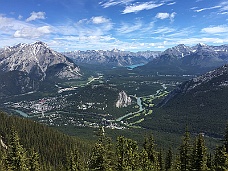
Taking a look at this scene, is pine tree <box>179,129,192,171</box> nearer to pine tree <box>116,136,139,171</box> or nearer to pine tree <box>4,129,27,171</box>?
pine tree <box>116,136,139,171</box>

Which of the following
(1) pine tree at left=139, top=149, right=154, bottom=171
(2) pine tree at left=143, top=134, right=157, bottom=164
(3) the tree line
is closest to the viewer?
(3) the tree line

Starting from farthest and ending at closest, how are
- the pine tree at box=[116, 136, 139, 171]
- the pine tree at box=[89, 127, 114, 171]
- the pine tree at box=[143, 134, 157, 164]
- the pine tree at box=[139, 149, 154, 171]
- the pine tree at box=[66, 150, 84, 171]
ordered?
the pine tree at box=[66, 150, 84, 171], the pine tree at box=[143, 134, 157, 164], the pine tree at box=[139, 149, 154, 171], the pine tree at box=[116, 136, 139, 171], the pine tree at box=[89, 127, 114, 171]

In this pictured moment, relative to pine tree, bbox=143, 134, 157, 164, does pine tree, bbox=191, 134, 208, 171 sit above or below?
above

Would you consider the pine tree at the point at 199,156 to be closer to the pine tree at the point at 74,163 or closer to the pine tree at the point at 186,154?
the pine tree at the point at 186,154

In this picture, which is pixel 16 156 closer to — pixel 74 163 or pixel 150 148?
pixel 74 163

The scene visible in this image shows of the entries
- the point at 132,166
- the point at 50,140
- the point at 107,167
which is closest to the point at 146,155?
the point at 132,166

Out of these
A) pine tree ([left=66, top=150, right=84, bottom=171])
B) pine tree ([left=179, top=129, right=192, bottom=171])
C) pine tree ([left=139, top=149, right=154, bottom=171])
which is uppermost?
pine tree ([left=179, top=129, right=192, bottom=171])

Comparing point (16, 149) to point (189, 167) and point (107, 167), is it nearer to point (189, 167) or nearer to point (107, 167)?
point (107, 167)

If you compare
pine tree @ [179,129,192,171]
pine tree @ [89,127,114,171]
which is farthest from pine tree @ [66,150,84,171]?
pine tree @ [179,129,192,171]

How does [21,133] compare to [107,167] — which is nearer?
[107,167]

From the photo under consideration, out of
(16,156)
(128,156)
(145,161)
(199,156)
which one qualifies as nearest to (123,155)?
(128,156)

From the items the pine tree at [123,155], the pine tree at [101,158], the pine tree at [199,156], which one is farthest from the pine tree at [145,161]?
the pine tree at [101,158]
